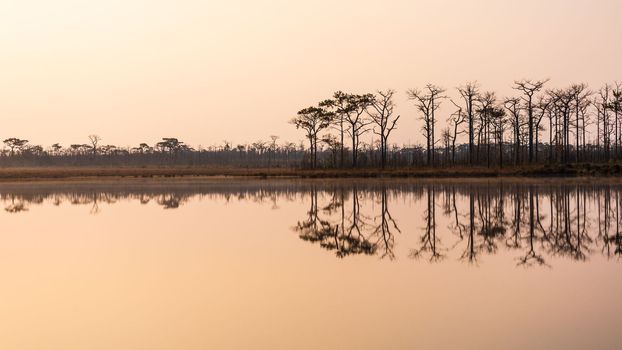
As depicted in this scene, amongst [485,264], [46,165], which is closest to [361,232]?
[485,264]

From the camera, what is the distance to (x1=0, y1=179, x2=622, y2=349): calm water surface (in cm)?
724

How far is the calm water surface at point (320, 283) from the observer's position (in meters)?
7.24

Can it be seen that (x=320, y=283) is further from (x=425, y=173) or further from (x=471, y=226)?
(x=425, y=173)

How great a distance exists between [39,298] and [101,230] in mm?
9763

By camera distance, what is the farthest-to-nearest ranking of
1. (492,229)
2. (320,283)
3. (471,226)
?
(471,226)
(492,229)
(320,283)

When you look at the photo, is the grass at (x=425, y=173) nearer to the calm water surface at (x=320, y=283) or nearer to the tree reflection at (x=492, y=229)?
the tree reflection at (x=492, y=229)

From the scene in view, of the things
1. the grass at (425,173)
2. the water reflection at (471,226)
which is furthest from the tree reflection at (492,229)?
the grass at (425,173)

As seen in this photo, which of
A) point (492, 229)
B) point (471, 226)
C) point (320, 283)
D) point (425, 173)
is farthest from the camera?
point (425, 173)

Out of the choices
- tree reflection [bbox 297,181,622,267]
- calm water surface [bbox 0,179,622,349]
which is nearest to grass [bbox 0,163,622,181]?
tree reflection [bbox 297,181,622,267]

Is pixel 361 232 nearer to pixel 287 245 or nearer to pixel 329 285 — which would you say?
pixel 287 245

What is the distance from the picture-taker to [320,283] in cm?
1016

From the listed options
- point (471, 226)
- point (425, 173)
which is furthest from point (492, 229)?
point (425, 173)

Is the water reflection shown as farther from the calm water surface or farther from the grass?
the grass

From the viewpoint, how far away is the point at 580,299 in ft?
28.2
